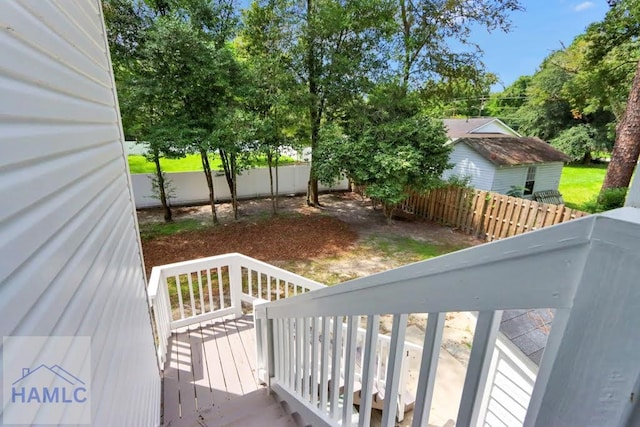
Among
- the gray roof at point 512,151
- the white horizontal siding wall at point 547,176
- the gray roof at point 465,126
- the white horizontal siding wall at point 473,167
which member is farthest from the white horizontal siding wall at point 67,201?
the gray roof at point 465,126

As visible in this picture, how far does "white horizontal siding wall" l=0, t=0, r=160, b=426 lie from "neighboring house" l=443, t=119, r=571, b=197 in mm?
9769

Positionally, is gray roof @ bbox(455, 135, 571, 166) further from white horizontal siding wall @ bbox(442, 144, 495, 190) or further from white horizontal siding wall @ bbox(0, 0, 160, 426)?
white horizontal siding wall @ bbox(0, 0, 160, 426)

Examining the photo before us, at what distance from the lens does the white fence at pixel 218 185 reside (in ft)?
28.1

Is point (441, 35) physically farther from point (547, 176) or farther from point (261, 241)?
point (261, 241)

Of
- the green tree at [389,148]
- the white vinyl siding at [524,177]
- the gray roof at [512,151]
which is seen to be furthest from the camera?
the white vinyl siding at [524,177]

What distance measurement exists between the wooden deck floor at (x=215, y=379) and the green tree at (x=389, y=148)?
475 centimetres

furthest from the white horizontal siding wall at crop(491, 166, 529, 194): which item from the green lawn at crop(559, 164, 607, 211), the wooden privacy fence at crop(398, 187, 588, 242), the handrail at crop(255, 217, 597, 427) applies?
the handrail at crop(255, 217, 597, 427)

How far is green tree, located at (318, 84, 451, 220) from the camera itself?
702 cm

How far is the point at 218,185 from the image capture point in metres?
9.45

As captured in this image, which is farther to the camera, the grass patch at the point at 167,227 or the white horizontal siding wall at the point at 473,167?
the white horizontal siding wall at the point at 473,167

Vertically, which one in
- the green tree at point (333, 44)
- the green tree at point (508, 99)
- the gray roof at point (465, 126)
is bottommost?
the gray roof at point (465, 126)

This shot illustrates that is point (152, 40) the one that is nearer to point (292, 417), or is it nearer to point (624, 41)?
point (292, 417)

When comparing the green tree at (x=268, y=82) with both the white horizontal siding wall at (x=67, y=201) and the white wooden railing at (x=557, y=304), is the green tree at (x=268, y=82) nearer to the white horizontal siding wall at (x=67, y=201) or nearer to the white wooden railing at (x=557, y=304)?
the white horizontal siding wall at (x=67, y=201)

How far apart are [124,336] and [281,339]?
973 millimetres
